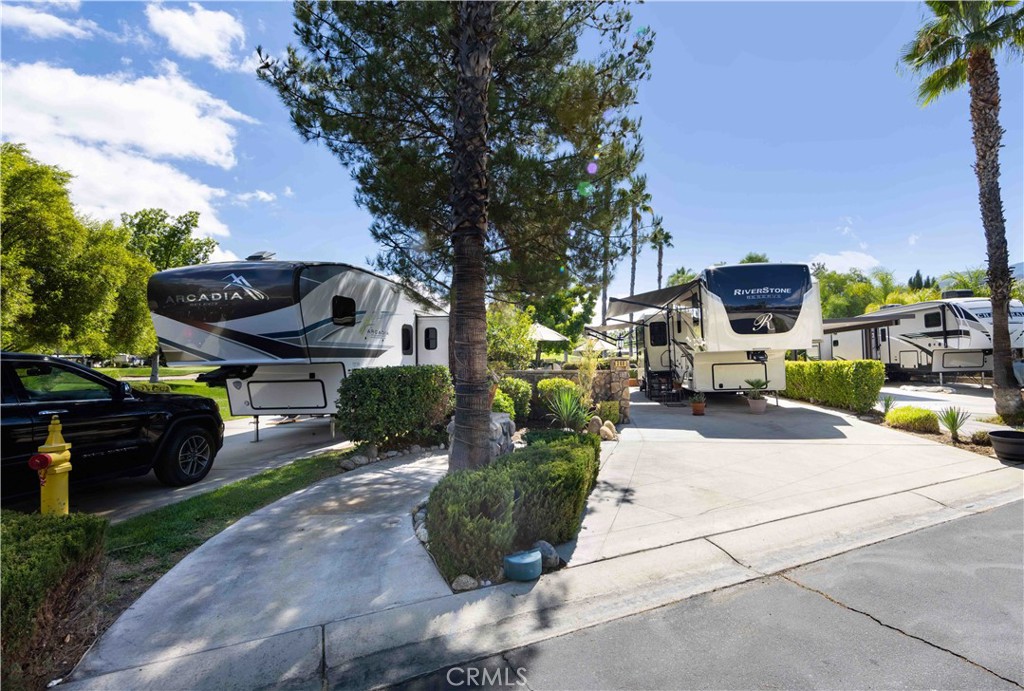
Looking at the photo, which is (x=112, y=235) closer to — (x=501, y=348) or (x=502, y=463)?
(x=501, y=348)

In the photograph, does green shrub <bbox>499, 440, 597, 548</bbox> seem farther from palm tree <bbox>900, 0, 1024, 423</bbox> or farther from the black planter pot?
palm tree <bbox>900, 0, 1024, 423</bbox>

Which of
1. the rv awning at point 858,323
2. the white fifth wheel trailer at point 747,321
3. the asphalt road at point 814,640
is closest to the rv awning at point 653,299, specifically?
the white fifth wheel trailer at point 747,321

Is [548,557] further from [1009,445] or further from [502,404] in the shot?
[1009,445]

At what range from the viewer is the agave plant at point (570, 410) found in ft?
28.0

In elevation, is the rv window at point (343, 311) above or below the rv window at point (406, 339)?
above

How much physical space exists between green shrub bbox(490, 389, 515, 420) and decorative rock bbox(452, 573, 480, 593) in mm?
4541

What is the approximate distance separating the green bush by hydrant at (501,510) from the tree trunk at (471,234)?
59 cm

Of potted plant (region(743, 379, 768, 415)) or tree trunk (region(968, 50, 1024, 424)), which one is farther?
potted plant (region(743, 379, 768, 415))

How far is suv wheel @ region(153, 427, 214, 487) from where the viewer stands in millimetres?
6004

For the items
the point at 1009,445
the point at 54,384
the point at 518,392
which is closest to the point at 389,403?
the point at 518,392

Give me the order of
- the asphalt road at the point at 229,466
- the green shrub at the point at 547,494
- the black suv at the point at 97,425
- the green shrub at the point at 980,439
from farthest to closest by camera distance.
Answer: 1. the green shrub at the point at 980,439
2. the asphalt road at the point at 229,466
3. the black suv at the point at 97,425
4. the green shrub at the point at 547,494

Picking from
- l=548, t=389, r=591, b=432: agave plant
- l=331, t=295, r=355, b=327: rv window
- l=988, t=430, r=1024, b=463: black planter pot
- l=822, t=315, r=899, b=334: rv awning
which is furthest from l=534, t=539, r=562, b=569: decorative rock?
l=822, t=315, r=899, b=334: rv awning

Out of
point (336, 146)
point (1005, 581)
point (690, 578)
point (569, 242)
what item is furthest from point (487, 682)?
point (336, 146)

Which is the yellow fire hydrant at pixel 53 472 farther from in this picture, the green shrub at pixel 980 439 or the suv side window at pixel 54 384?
the green shrub at pixel 980 439
